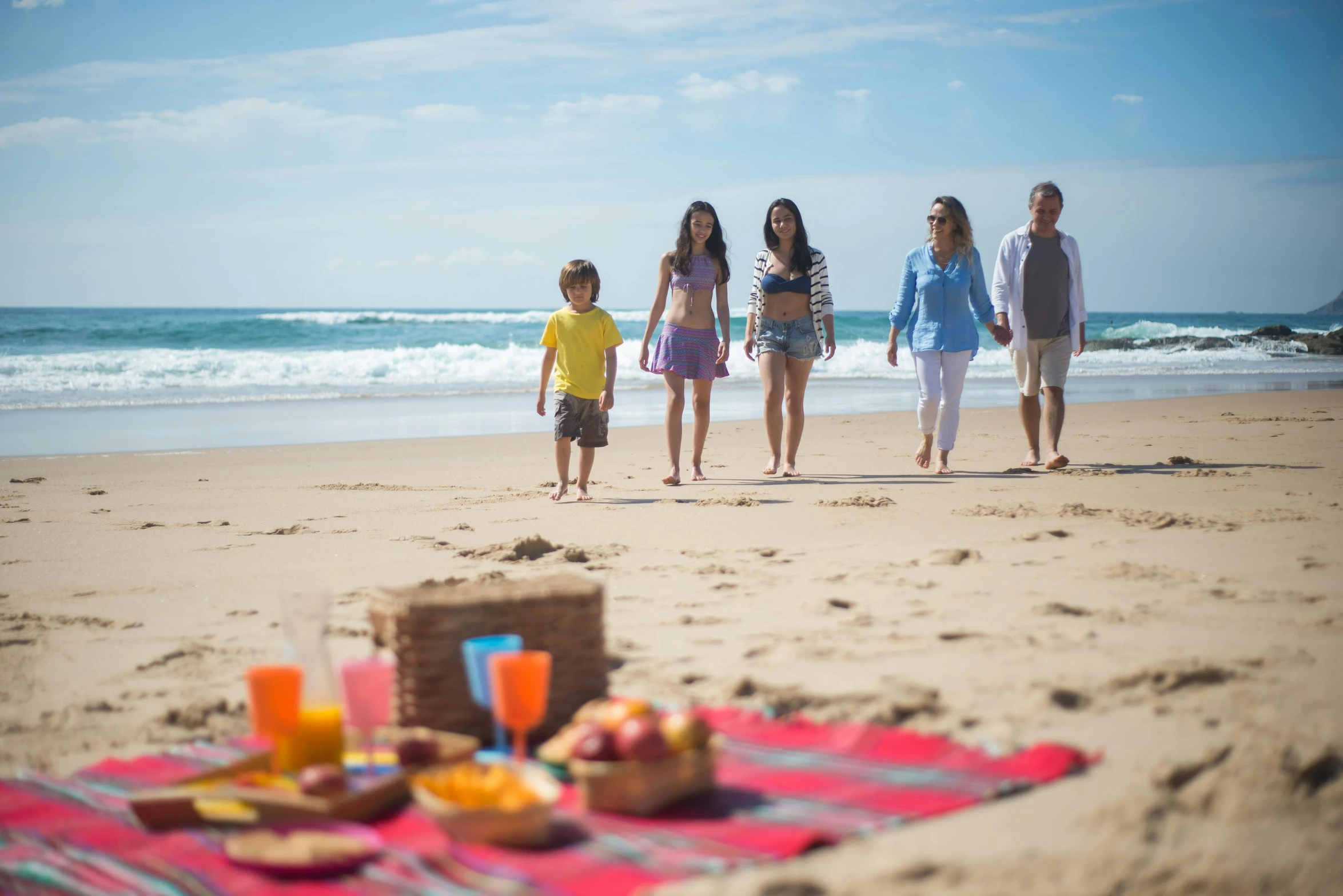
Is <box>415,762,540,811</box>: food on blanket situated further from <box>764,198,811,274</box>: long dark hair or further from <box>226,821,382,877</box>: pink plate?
<box>764,198,811,274</box>: long dark hair

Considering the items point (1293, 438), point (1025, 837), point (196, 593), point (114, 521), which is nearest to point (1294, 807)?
point (1025, 837)

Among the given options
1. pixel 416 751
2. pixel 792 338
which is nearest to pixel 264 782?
pixel 416 751

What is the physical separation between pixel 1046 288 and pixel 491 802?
19.4ft

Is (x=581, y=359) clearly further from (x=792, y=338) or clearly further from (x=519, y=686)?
(x=519, y=686)

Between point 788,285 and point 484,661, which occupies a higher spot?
point 788,285

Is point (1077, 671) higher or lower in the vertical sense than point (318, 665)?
lower

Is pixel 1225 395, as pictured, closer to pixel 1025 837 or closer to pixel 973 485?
pixel 973 485

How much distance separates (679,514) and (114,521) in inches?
123

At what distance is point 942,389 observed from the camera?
7.11 m

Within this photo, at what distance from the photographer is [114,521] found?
595 cm

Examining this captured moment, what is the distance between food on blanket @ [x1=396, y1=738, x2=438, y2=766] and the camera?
229cm

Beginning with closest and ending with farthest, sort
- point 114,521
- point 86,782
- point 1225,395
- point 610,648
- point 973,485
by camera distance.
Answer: point 86,782 < point 610,648 < point 114,521 < point 973,485 < point 1225,395

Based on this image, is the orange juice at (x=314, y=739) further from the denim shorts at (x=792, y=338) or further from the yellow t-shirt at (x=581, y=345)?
the denim shorts at (x=792, y=338)

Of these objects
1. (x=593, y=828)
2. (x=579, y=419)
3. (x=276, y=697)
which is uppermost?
(x=579, y=419)
